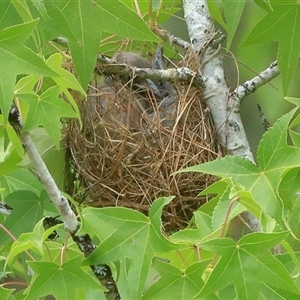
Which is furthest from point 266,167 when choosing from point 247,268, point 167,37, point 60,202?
point 167,37

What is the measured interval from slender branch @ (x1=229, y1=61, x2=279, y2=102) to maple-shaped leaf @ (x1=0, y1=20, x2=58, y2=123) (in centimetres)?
96

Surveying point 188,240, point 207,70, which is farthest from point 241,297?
point 207,70

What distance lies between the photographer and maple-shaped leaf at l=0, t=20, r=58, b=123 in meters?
1.17

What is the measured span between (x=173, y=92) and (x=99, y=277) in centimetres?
88

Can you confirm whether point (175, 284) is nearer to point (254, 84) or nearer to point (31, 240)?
point (31, 240)

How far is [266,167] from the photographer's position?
1.42m

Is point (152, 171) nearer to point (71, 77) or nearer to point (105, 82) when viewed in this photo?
point (105, 82)

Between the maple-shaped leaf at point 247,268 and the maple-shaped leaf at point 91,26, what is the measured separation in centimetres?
46

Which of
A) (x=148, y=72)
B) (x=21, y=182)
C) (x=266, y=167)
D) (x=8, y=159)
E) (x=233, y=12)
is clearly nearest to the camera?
(x=233, y=12)

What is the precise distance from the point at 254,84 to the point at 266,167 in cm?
63

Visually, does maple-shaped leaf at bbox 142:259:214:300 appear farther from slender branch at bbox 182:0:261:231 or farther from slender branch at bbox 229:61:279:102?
slender branch at bbox 229:61:279:102

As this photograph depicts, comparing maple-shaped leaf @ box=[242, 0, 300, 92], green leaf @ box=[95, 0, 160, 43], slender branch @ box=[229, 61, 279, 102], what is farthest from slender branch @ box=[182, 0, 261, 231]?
green leaf @ box=[95, 0, 160, 43]

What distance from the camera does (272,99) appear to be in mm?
2523

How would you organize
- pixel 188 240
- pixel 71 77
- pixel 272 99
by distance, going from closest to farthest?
pixel 188 240 < pixel 71 77 < pixel 272 99
